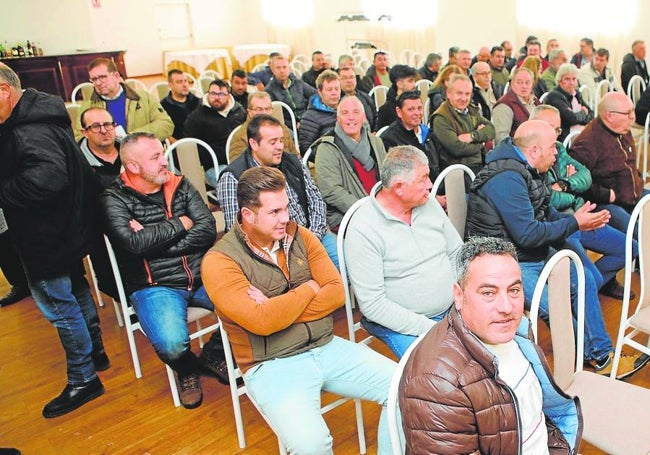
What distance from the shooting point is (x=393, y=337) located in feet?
6.24

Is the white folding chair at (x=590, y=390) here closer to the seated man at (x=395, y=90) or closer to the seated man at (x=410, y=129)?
the seated man at (x=410, y=129)

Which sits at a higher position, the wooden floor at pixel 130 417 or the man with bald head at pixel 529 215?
the man with bald head at pixel 529 215

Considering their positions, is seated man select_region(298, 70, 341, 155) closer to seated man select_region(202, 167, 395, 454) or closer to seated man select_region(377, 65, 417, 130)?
seated man select_region(377, 65, 417, 130)

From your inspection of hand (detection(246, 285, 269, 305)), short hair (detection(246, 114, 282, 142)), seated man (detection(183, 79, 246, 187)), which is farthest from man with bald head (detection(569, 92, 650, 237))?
seated man (detection(183, 79, 246, 187))

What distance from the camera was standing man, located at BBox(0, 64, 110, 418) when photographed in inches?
77.3

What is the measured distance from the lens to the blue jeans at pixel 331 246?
254 centimetres

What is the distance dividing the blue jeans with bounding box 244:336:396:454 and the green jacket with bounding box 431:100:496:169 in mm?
1911

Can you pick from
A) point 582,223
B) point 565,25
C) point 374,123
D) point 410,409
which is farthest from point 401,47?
point 410,409

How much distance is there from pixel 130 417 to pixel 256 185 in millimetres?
1171

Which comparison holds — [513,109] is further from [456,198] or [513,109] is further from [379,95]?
[456,198]

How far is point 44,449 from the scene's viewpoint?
2.06 meters

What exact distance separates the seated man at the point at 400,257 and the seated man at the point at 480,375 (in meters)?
0.61

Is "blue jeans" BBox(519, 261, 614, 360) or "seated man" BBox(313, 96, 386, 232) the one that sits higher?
"seated man" BBox(313, 96, 386, 232)

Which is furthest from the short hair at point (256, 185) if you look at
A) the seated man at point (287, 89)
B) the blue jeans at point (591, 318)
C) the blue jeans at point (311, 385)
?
the seated man at point (287, 89)
